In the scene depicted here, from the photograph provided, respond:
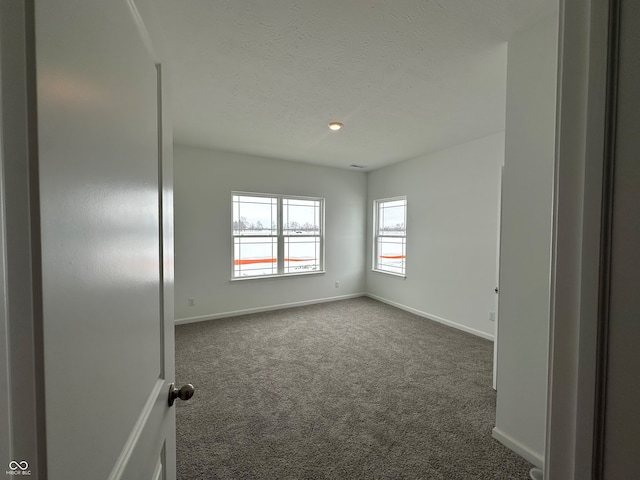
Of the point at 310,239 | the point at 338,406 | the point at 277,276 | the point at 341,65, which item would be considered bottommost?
the point at 338,406

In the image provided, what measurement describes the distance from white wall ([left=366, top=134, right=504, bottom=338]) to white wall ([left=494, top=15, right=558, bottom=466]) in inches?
64.1

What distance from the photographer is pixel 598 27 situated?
0.43 m

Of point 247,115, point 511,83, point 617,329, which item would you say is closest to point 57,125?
point 617,329

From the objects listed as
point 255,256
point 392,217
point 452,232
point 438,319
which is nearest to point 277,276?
point 255,256

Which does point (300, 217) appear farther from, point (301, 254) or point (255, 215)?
point (255, 215)

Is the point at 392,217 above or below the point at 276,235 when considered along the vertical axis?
above

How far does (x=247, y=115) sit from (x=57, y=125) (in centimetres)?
278

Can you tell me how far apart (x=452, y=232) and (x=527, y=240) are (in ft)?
7.89

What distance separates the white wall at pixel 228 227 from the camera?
3.98 metres

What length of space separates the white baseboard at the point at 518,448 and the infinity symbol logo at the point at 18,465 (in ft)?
7.57

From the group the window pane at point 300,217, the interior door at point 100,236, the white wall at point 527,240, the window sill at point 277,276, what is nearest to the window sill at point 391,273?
the window sill at point 277,276

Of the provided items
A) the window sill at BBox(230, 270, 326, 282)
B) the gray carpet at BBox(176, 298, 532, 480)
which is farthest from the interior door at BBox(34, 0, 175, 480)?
the window sill at BBox(230, 270, 326, 282)

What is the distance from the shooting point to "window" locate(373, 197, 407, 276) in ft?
16.0

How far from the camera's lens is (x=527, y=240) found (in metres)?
1.64
